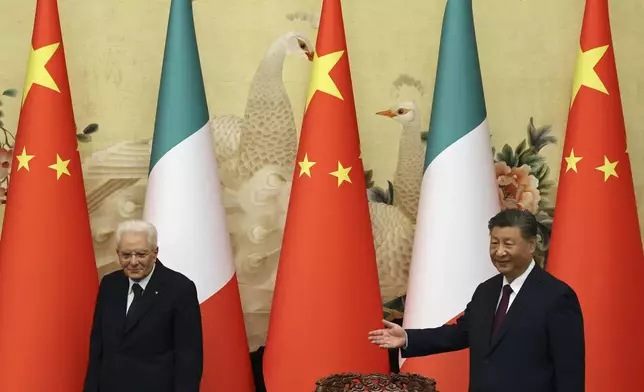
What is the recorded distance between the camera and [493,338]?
247 centimetres

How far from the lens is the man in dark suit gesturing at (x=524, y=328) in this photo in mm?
2410

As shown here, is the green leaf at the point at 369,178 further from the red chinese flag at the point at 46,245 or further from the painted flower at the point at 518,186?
the red chinese flag at the point at 46,245

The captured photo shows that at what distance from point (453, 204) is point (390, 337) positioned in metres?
0.80

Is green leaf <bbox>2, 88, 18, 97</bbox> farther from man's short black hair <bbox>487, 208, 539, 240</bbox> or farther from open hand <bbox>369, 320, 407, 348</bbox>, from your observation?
man's short black hair <bbox>487, 208, 539, 240</bbox>

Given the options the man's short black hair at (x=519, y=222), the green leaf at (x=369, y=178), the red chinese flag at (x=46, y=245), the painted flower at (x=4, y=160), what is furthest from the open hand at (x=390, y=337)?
the painted flower at (x=4, y=160)

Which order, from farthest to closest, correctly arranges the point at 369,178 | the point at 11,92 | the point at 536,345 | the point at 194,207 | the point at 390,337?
the point at 369,178 → the point at 11,92 → the point at 194,207 → the point at 390,337 → the point at 536,345

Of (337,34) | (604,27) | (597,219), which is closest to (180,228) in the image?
(337,34)

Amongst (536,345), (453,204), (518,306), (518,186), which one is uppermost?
(518,186)

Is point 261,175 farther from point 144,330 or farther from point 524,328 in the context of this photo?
point 524,328

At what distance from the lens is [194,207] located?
3.26m

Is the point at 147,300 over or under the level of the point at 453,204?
under

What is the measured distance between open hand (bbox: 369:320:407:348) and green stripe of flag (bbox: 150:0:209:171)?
1.07m

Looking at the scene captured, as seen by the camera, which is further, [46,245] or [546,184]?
[546,184]

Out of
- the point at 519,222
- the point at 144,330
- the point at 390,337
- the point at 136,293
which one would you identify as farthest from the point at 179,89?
the point at 519,222
